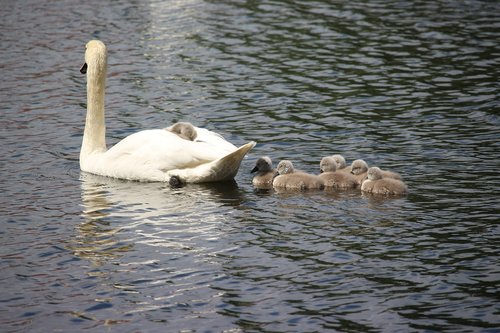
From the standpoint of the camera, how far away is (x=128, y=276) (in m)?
10.1

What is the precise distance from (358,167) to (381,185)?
672mm

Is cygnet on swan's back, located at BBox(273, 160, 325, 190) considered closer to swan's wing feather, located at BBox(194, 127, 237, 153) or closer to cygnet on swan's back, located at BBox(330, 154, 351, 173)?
cygnet on swan's back, located at BBox(330, 154, 351, 173)

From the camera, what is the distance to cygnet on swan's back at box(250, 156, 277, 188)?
13180 mm

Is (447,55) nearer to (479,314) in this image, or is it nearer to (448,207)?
(448,207)

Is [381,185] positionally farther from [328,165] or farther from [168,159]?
[168,159]

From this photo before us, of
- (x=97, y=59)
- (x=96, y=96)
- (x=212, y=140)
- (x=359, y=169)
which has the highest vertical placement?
(x=97, y=59)

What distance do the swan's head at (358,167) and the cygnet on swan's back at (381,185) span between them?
0.42 m

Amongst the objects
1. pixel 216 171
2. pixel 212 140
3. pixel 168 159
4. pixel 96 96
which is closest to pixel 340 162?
pixel 216 171

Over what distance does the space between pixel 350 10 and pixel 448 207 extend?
1420cm

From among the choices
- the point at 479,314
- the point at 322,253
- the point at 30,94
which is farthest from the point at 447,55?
the point at 479,314

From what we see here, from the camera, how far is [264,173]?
13.3 m

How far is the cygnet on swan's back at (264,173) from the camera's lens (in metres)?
13.2

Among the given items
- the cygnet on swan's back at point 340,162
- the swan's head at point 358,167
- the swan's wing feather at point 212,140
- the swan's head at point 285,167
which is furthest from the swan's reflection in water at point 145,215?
the swan's head at point 358,167

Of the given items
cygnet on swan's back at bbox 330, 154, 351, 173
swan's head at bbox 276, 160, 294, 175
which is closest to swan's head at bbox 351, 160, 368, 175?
cygnet on swan's back at bbox 330, 154, 351, 173
